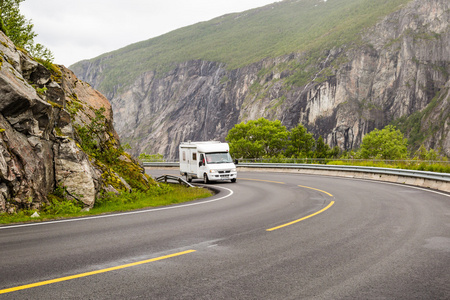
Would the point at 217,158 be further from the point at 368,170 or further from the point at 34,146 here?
the point at 34,146

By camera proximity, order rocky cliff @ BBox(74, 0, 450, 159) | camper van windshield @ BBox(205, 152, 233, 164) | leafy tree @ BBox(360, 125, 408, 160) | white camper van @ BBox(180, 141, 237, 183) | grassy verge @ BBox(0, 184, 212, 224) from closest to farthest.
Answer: grassy verge @ BBox(0, 184, 212, 224) → white camper van @ BBox(180, 141, 237, 183) → camper van windshield @ BBox(205, 152, 233, 164) → leafy tree @ BBox(360, 125, 408, 160) → rocky cliff @ BBox(74, 0, 450, 159)

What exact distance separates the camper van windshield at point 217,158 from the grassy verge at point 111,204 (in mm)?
7078

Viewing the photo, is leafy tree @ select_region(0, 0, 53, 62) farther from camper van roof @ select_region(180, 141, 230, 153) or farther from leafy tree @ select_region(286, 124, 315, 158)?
leafy tree @ select_region(286, 124, 315, 158)

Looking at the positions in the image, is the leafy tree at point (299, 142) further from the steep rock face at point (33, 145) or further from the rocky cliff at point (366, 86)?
the steep rock face at point (33, 145)

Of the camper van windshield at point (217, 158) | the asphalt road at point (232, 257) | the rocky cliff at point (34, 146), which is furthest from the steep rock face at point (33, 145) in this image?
the camper van windshield at point (217, 158)

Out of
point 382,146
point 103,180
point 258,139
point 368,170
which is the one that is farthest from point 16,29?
point 382,146

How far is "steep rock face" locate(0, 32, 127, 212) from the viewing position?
10422 millimetres

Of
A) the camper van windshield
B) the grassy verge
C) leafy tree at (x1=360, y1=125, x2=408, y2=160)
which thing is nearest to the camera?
the grassy verge

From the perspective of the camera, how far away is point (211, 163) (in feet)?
80.6

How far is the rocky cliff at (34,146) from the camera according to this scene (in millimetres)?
10438

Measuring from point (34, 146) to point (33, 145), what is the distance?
0.04 meters

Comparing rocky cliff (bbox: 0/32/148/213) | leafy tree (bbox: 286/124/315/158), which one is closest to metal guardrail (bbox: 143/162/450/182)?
rocky cliff (bbox: 0/32/148/213)

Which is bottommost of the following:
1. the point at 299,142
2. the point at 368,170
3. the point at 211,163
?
the point at 368,170

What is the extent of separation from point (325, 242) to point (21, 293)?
5147mm
